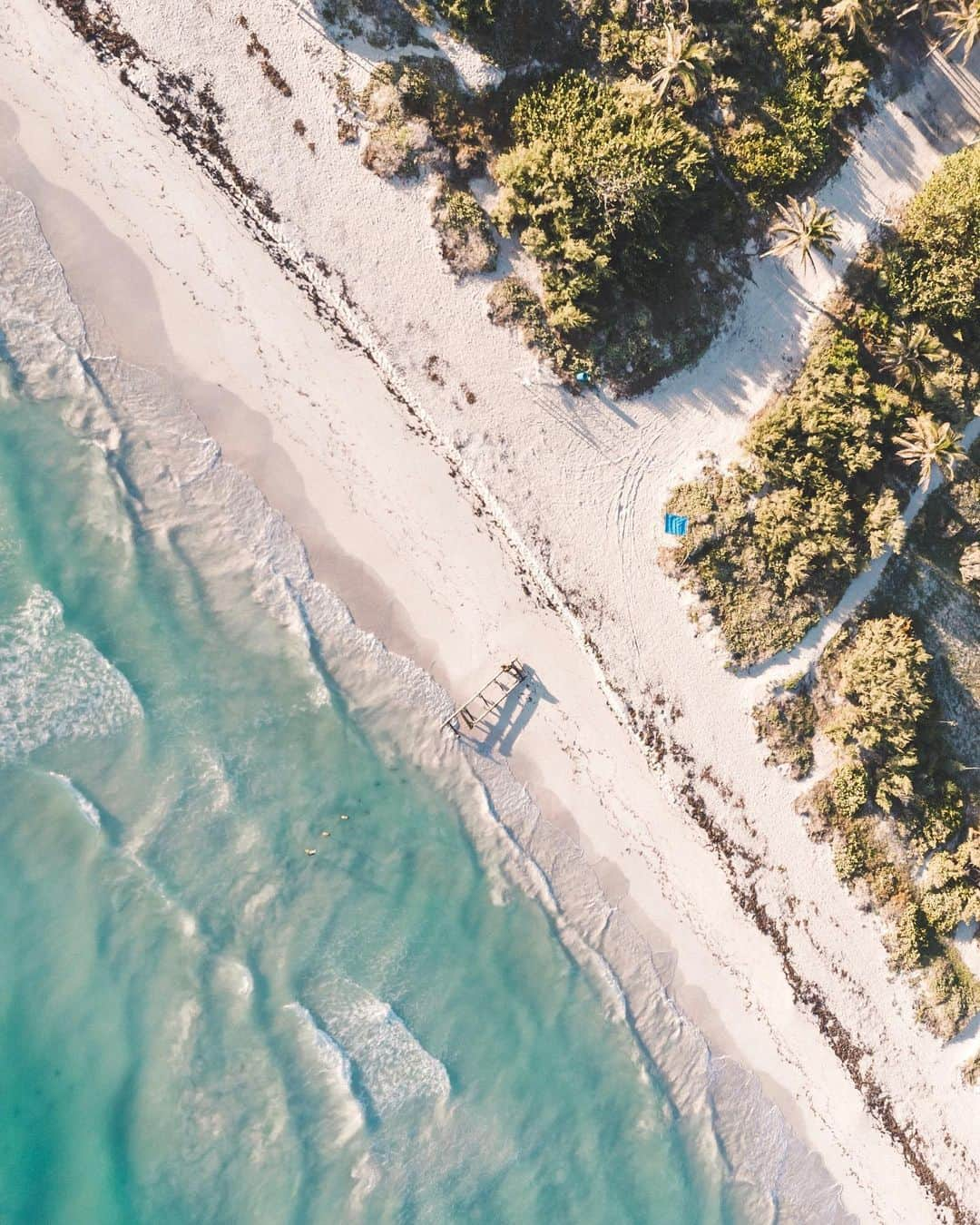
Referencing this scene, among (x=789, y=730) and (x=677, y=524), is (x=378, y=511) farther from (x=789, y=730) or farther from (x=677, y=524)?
(x=789, y=730)

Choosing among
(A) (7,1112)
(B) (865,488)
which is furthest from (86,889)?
(B) (865,488)

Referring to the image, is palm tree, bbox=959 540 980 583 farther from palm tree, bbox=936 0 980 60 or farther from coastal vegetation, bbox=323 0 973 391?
palm tree, bbox=936 0 980 60

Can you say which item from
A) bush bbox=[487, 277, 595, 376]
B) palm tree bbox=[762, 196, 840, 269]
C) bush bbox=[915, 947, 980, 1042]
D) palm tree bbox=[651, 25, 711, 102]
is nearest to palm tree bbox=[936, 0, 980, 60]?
palm tree bbox=[762, 196, 840, 269]

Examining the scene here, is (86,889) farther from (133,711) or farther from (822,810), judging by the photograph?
(822,810)

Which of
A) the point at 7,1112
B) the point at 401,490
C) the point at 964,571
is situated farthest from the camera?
the point at 964,571

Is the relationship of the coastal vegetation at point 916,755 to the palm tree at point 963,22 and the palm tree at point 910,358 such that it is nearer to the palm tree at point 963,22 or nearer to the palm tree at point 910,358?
the palm tree at point 910,358

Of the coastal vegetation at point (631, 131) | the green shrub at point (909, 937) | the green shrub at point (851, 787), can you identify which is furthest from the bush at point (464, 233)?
the green shrub at point (909, 937)
